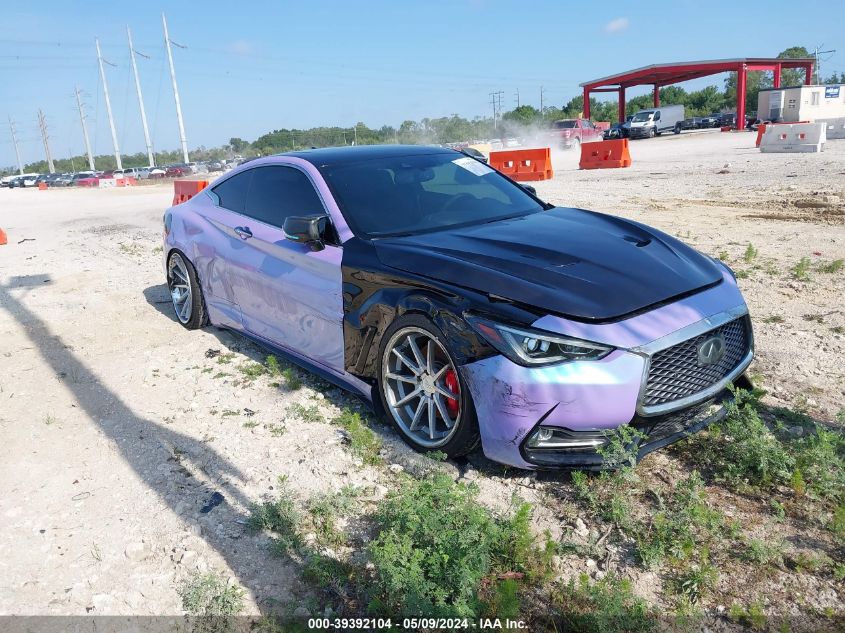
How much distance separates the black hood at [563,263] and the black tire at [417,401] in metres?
0.27

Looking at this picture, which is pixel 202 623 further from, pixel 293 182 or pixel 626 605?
pixel 293 182

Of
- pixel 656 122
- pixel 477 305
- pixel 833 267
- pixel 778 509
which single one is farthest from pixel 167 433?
pixel 656 122

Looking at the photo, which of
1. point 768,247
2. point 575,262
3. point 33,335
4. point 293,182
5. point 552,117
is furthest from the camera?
point 552,117

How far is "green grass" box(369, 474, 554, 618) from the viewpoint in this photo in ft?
8.18

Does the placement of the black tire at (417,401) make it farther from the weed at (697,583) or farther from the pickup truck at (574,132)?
the pickup truck at (574,132)

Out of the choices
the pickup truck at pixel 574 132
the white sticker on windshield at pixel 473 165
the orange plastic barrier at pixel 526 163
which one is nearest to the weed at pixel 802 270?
the white sticker on windshield at pixel 473 165

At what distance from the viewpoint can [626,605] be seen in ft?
8.27

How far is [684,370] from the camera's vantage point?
3.24m

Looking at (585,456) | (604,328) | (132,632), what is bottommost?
(132,632)

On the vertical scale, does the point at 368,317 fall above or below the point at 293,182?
below

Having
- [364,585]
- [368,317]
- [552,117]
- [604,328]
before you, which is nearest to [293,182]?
[368,317]

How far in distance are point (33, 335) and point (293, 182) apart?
3601mm

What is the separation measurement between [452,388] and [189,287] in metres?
3.51

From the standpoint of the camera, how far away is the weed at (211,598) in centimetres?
268
